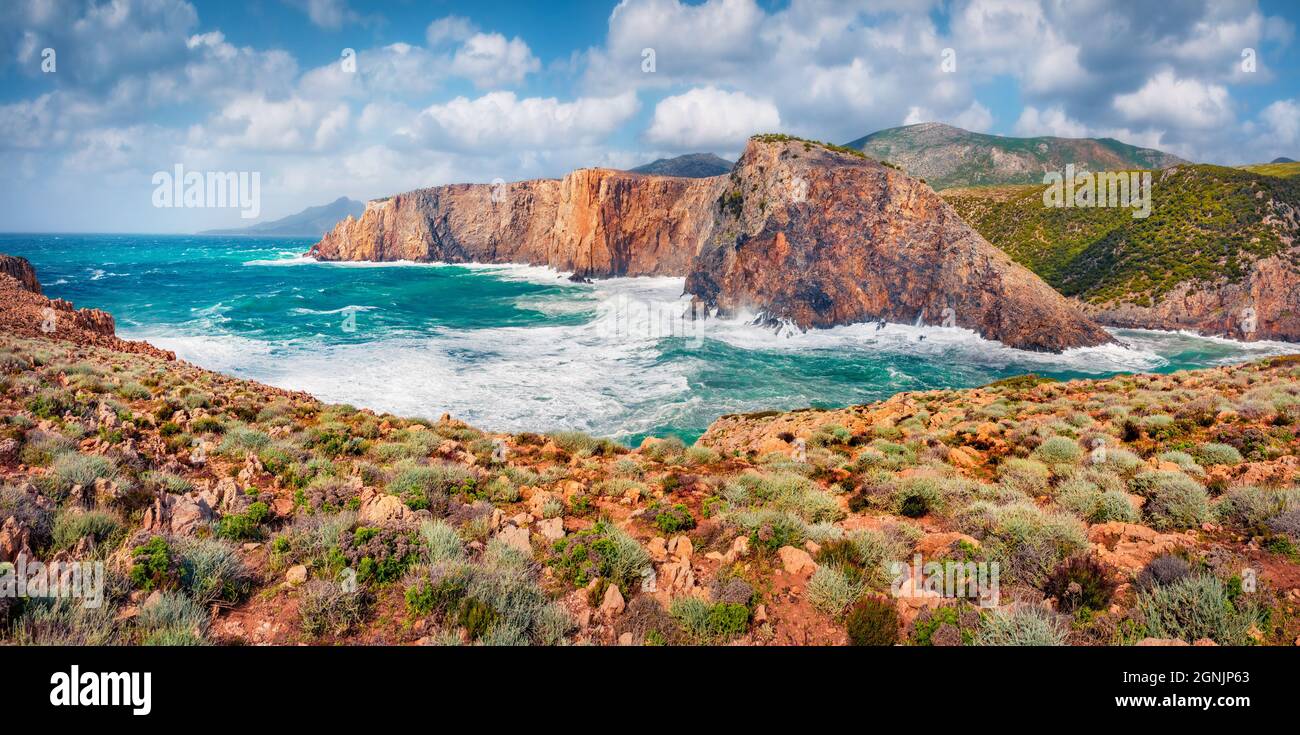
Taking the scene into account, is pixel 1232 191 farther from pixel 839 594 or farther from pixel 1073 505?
pixel 839 594

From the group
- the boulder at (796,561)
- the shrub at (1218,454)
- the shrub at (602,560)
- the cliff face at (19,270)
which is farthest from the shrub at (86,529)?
the cliff face at (19,270)

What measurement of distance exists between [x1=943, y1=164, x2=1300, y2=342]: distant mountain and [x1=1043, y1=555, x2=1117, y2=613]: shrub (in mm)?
55336

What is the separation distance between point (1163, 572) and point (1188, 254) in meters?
61.9

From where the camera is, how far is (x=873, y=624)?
184 inches

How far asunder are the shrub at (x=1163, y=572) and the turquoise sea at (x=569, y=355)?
16.8 m

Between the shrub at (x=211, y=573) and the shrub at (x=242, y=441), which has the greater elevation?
the shrub at (x=242, y=441)

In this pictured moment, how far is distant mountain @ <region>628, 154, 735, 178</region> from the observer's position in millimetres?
162375

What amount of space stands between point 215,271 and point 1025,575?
121 metres

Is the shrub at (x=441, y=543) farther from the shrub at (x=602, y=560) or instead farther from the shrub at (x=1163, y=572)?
the shrub at (x=1163, y=572)

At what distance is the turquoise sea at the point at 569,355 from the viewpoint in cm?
2473

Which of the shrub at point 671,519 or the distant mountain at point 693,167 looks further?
the distant mountain at point 693,167

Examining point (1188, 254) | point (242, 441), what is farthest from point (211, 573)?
point (1188, 254)

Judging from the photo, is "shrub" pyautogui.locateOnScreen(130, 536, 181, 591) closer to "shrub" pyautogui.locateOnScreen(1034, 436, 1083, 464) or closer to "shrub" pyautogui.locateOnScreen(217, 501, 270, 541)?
"shrub" pyautogui.locateOnScreen(217, 501, 270, 541)
